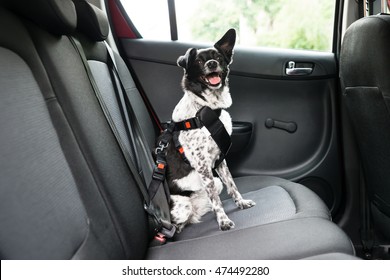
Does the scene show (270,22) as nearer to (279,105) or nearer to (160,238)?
(279,105)

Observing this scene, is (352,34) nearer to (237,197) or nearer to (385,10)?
(385,10)

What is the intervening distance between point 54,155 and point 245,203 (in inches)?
41.2

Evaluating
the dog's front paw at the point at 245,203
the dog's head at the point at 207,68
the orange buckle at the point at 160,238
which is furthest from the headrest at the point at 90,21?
the dog's front paw at the point at 245,203

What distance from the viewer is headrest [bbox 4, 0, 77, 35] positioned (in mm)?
1044

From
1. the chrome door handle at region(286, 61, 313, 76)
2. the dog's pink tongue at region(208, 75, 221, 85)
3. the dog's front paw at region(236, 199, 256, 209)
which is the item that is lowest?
the dog's front paw at region(236, 199, 256, 209)

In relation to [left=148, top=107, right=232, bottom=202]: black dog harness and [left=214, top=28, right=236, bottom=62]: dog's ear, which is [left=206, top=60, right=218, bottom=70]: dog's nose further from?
[left=148, top=107, right=232, bottom=202]: black dog harness

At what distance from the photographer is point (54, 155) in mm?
1017

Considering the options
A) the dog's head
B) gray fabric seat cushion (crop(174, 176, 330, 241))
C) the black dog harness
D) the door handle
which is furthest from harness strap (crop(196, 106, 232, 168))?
the door handle

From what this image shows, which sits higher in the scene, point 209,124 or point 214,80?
point 214,80

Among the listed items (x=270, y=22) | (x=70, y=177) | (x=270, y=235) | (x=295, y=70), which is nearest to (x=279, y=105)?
(x=295, y=70)

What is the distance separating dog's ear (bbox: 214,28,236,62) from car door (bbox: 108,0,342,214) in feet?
0.93

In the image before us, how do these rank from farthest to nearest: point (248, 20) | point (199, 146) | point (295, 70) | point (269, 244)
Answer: point (295, 70), point (248, 20), point (199, 146), point (269, 244)

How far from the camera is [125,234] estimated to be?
1199 millimetres

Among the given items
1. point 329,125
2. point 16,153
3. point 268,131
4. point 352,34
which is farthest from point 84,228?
point 329,125
